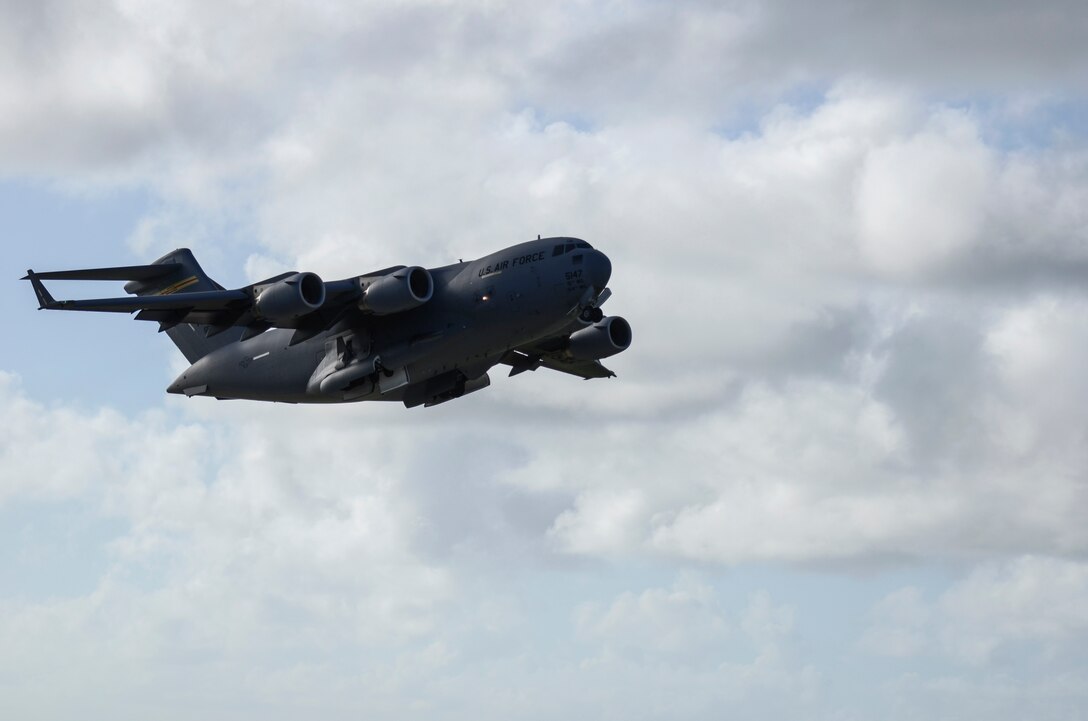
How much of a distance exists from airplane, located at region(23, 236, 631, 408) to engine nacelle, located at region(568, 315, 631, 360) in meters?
1.86

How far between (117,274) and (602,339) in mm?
14704

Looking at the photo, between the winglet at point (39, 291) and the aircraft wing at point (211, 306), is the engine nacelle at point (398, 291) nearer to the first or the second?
the aircraft wing at point (211, 306)

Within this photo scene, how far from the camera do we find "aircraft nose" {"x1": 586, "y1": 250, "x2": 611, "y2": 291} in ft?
115

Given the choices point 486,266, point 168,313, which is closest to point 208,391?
point 168,313

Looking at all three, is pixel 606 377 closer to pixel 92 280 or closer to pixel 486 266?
pixel 486 266

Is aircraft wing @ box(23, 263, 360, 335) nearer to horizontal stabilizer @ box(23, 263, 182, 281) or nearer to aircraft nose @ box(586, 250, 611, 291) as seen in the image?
horizontal stabilizer @ box(23, 263, 182, 281)

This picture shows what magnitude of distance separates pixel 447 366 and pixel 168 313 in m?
7.48

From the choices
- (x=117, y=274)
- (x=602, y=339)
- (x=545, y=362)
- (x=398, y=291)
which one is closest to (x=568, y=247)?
(x=398, y=291)

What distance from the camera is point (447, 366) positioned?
37750 mm

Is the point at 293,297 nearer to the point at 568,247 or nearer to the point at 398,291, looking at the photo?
the point at 398,291

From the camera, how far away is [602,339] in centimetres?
4191

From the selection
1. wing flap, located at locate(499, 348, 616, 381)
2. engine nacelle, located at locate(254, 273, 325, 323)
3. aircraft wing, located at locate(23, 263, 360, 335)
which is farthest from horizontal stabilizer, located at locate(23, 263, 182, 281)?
wing flap, located at locate(499, 348, 616, 381)

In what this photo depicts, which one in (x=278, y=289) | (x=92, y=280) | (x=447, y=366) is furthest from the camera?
(x=92, y=280)

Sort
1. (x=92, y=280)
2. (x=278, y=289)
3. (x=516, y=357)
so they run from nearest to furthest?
1. (x=278, y=289)
2. (x=92, y=280)
3. (x=516, y=357)
